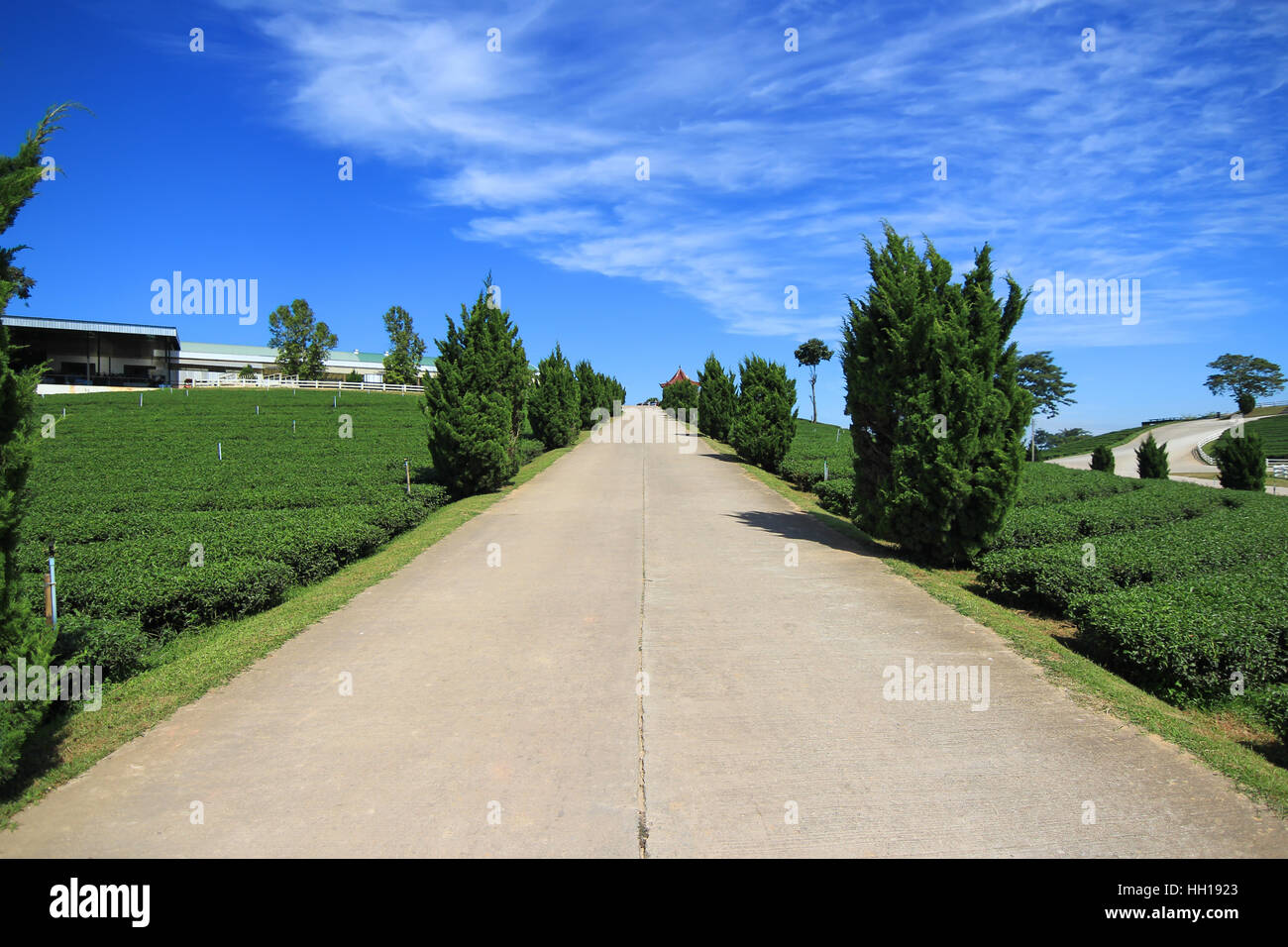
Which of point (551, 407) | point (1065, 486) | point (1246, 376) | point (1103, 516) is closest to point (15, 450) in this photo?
point (1103, 516)

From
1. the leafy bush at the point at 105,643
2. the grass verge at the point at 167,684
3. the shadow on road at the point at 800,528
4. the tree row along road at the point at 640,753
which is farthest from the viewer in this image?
the shadow on road at the point at 800,528

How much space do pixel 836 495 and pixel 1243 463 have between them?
2141 cm

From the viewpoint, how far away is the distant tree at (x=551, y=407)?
31203mm

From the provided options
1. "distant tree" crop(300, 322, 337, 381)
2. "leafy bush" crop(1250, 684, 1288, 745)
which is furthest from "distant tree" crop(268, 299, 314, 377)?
"leafy bush" crop(1250, 684, 1288, 745)

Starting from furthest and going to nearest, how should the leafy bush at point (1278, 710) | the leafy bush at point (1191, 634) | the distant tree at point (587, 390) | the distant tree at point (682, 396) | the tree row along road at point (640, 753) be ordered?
the distant tree at point (682, 396)
the distant tree at point (587, 390)
the leafy bush at point (1191, 634)
the leafy bush at point (1278, 710)
the tree row along road at point (640, 753)

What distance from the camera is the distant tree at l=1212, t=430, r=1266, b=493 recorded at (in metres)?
26.0

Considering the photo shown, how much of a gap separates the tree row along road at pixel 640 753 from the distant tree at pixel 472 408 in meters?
9.51

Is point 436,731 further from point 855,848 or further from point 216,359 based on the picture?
point 216,359

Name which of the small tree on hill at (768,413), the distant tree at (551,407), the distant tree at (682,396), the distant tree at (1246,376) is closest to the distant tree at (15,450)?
the small tree on hill at (768,413)

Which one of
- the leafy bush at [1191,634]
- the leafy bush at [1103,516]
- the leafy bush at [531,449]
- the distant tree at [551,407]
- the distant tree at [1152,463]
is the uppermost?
the distant tree at [551,407]

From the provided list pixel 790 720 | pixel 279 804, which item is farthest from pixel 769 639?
pixel 279 804

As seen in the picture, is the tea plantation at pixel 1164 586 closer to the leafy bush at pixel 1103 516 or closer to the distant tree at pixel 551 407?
the leafy bush at pixel 1103 516

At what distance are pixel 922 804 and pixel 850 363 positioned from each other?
28.7ft

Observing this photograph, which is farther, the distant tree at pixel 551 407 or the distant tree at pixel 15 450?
the distant tree at pixel 551 407
